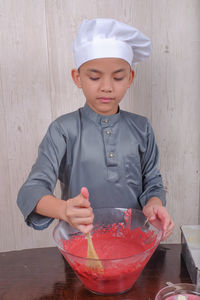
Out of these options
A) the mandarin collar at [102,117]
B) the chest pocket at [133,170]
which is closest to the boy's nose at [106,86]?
the mandarin collar at [102,117]

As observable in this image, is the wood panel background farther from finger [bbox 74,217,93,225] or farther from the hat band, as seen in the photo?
finger [bbox 74,217,93,225]

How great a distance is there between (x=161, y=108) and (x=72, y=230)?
0.78 meters

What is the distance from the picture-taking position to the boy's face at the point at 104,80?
884 mm

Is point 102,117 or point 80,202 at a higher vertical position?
point 102,117

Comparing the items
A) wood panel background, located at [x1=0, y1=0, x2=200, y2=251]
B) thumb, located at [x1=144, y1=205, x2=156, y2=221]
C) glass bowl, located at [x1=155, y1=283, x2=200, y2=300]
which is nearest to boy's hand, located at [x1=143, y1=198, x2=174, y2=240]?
thumb, located at [x1=144, y1=205, x2=156, y2=221]

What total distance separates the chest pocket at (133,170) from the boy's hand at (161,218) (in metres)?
0.19

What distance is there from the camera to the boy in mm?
875

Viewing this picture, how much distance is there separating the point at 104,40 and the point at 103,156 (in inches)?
13.7

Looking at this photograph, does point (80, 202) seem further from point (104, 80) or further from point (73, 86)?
point (73, 86)

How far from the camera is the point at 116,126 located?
3.38ft

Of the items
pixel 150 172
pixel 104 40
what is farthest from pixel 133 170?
pixel 104 40

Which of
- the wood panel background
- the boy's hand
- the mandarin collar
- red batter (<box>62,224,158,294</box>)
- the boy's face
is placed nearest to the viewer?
red batter (<box>62,224,158,294</box>)

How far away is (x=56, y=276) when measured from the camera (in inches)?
30.4

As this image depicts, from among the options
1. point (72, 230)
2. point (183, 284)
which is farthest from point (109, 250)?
point (183, 284)
